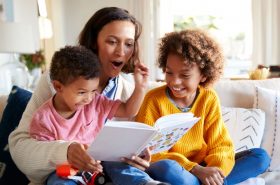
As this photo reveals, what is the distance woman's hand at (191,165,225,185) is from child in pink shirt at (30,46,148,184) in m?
0.31

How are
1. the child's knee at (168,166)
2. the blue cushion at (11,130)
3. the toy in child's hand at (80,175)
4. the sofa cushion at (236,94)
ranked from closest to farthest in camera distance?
the toy in child's hand at (80,175) → the child's knee at (168,166) → the blue cushion at (11,130) → the sofa cushion at (236,94)

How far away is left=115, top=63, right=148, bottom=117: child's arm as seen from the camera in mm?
1362

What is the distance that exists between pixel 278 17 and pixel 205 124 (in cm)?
331

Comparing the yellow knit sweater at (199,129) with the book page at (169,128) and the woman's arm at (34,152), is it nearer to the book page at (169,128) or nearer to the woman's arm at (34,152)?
the book page at (169,128)

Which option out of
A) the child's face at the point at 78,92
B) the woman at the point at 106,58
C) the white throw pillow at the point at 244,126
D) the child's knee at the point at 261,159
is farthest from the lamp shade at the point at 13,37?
the child's knee at the point at 261,159

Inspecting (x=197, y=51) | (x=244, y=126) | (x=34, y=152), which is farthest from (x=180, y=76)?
(x=34, y=152)

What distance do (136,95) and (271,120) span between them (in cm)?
81

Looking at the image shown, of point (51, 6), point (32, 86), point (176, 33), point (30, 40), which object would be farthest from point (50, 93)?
point (51, 6)

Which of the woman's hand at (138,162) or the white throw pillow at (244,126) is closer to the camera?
the woman's hand at (138,162)

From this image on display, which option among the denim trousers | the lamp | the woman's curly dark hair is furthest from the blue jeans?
the lamp

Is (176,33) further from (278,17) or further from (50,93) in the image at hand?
(278,17)

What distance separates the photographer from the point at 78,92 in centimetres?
130

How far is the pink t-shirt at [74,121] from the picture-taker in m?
1.27

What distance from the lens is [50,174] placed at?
1245 millimetres
